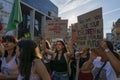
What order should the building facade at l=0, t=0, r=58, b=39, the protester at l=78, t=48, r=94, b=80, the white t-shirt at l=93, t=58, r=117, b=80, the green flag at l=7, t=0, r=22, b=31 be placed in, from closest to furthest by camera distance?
the white t-shirt at l=93, t=58, r=117, b=80 → the protester at l=78, t=48, r=94, b=80 → the green flag at l=7, t=0, r=22, b=31 → the building facade at l=0, t=0, r=58, b=39

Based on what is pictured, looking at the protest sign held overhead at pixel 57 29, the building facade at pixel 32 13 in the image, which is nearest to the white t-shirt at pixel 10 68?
the protest sign held overhead at pixel 57 29

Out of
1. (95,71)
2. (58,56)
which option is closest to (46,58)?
(58,56)

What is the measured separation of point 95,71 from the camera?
5793mm

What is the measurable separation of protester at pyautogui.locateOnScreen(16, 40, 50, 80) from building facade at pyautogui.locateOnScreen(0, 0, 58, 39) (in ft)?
109

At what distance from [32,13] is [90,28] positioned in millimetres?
48146

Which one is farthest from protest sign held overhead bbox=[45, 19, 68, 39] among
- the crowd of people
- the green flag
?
the crowd of people

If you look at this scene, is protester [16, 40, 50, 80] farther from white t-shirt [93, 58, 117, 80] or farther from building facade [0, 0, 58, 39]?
building facade [0, 0, 58, 39]

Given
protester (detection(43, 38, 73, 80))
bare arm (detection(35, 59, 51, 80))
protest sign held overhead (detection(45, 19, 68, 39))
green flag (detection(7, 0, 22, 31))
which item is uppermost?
green flag (detection(7, 0, 22, 31))

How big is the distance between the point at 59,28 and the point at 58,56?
4513 mm

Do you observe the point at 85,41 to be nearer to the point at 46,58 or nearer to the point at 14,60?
the point at 46,58

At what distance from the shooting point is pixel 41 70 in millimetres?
4641

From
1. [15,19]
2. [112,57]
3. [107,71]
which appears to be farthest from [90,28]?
[112,57]

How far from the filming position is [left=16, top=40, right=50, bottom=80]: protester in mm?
4668

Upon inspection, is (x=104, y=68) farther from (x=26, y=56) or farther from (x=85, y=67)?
(x=85, y=67)
